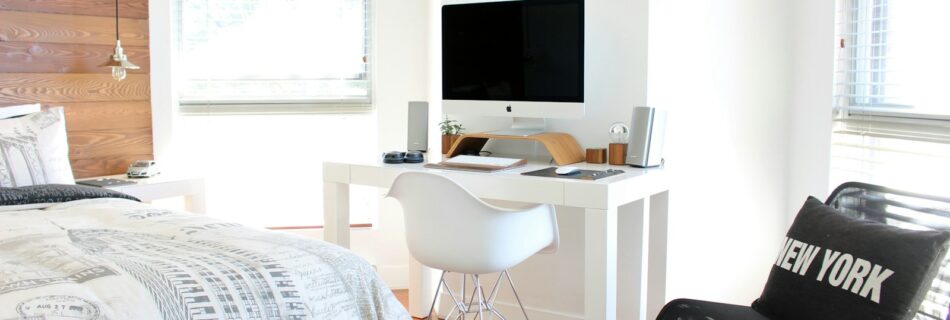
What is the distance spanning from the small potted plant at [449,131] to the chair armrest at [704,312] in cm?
152

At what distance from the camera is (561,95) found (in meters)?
3.43

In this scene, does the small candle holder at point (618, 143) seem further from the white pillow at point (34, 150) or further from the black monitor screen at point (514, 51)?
the white pillow at point (34, 150)

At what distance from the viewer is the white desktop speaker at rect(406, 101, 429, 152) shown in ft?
12.5

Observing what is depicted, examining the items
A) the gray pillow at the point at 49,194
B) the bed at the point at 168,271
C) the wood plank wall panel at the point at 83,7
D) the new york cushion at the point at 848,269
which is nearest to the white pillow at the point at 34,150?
the gray pillow at the point at 49,194

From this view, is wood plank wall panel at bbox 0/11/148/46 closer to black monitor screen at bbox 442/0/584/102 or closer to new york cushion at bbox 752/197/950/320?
black monitor screen at bbox 442/0/584/102

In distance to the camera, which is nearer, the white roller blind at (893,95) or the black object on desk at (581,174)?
the white roller blind at (893,95)

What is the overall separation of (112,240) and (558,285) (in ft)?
6.30

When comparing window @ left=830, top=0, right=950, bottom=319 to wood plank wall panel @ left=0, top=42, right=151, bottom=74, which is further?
wood plank wall panel @ left=0, top=42, right=151, bottom=74

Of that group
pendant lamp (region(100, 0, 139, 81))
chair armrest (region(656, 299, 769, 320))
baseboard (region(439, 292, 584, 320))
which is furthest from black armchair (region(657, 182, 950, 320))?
pendant lamp (region(100, 0, 139, 81))

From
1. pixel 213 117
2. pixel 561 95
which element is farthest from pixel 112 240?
pixel 213 117

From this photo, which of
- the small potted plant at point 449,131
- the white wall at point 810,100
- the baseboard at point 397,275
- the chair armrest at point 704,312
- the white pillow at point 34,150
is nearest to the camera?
the chair armrest at point 704,312

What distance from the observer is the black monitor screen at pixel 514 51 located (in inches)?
133

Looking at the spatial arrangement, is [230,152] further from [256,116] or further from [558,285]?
[558,285]

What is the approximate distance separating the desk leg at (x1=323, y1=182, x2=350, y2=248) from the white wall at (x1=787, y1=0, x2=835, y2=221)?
1.77 meters
